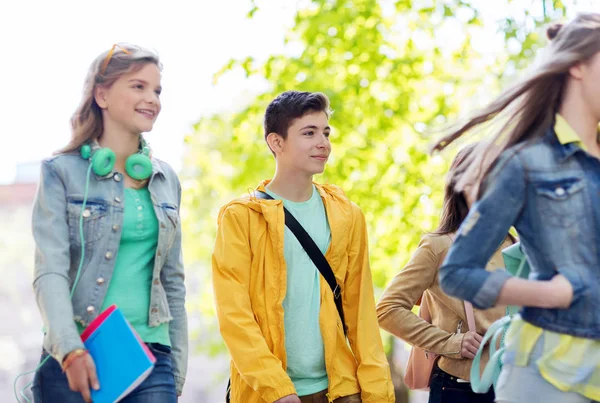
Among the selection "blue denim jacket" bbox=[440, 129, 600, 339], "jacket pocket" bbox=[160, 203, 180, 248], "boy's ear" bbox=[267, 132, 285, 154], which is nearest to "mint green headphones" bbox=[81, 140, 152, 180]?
"jacket pocket" bbox=[160, 203, 180, 248]

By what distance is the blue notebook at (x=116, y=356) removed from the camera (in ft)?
11.0

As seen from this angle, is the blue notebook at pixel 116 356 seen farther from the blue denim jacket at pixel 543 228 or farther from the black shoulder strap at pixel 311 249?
the black shoulder strap at pixel 311 249

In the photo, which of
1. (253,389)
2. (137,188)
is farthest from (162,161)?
(253,389)

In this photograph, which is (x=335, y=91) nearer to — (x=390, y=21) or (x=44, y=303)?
(x=390, y=21)

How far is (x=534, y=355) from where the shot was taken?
276 centimetres

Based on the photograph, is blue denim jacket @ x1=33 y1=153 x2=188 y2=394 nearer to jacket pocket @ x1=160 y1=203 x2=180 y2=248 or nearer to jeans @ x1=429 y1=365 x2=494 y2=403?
jacket pocket @ x1=160 y1=203 x2=180 y2=248

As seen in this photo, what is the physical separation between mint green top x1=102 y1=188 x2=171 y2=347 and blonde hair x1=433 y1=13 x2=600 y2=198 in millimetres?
1407

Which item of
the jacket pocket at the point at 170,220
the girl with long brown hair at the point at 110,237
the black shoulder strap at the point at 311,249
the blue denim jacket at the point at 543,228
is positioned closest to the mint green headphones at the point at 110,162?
the girl with long brown hair at the point at 110,237

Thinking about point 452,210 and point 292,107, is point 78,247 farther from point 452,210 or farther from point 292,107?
point 452,210

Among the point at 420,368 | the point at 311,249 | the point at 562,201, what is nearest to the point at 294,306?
the point at 311,249

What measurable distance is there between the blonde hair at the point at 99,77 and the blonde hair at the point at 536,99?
5.01 ft

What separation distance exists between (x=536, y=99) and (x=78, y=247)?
1.82 metres

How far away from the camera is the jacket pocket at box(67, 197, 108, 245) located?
11.9 ft

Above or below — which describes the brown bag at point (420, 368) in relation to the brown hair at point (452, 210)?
below
